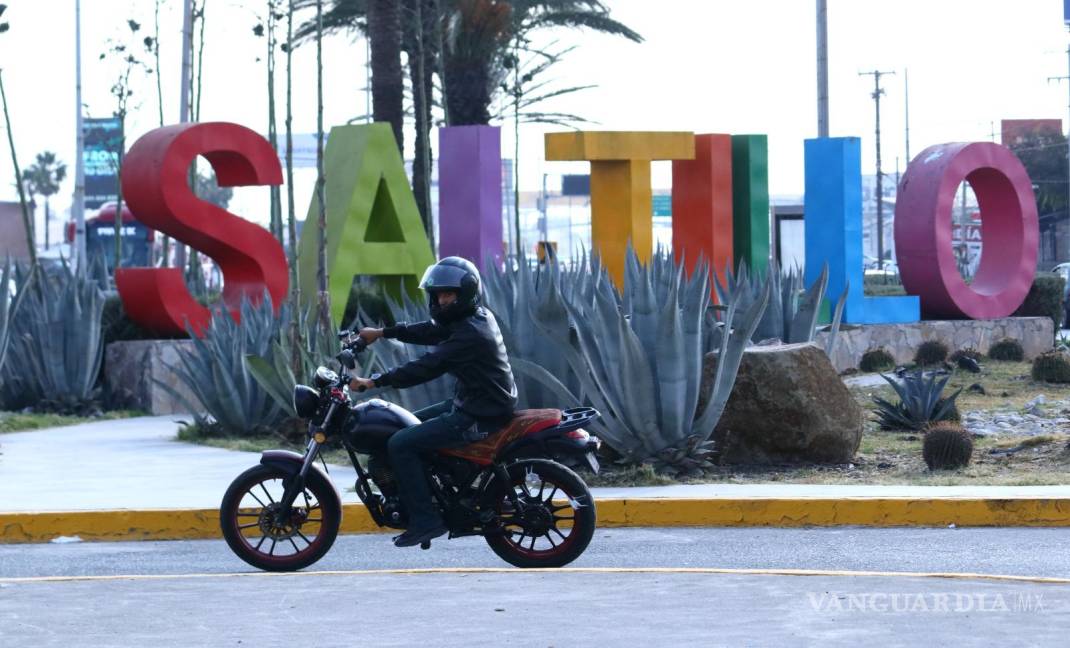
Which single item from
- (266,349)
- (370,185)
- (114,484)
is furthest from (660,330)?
(370,185)

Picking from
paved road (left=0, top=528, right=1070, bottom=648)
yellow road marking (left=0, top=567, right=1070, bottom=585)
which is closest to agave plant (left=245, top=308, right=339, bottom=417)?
paved road (left=0, top=528, right=1070, bottom=648)

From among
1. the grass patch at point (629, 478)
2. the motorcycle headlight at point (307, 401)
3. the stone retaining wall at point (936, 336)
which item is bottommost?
the grass patch at point (629, 478)

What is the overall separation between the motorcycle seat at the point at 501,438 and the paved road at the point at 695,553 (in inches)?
29.2

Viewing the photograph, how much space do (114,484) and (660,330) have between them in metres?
3.84

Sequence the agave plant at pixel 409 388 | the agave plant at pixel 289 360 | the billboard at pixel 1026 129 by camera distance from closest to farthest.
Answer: the agave plant at pixel 409 388, the agave plant at pixel 289 360, the billboard at pixel 1026 129

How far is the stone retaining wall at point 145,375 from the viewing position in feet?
60.5

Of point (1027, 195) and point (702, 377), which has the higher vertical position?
point (1027, 195)

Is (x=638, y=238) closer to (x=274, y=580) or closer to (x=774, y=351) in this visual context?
(x=774, y=351)

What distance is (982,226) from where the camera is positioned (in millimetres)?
25172

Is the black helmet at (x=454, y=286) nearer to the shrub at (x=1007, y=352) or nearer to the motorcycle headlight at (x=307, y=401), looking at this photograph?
the motorcycle headlight at (x=307, y=401)

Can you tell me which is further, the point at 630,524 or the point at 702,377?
the point at 702,377

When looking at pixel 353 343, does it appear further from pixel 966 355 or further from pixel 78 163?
pixel 78 163

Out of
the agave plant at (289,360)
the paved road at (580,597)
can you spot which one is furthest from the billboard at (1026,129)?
the paved road at (580,597)

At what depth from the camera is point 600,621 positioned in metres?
6.88
